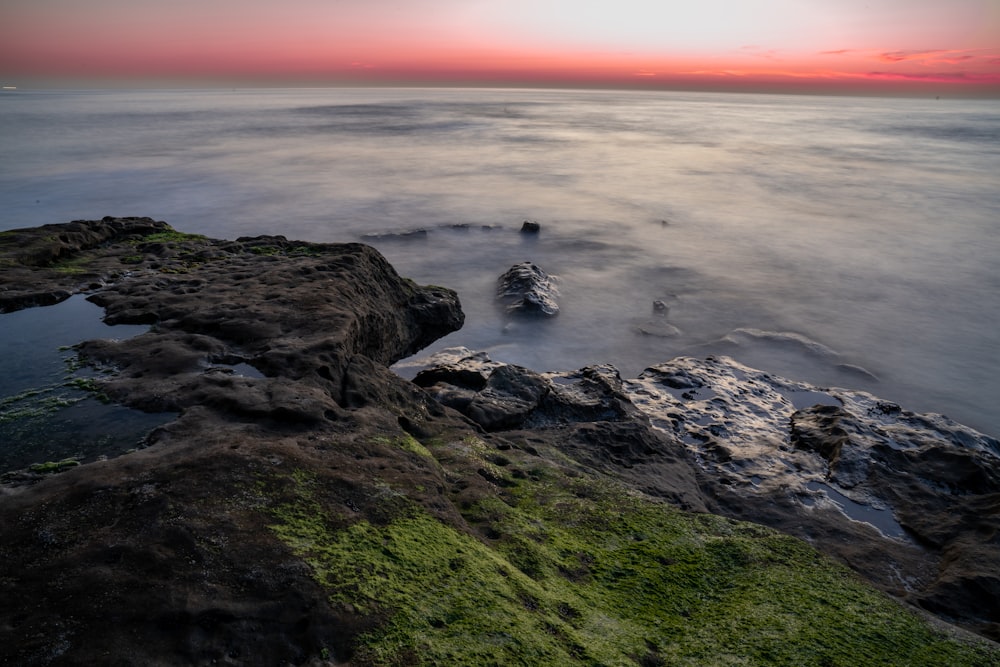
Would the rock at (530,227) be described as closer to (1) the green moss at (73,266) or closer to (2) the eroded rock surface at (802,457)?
(2) the eroded rock surface at (802,457)

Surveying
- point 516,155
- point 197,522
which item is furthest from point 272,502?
point 516,155

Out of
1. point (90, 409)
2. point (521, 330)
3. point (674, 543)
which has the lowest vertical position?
point (521, 330)

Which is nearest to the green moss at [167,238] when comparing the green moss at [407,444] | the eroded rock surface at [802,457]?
the eroded rock surface at [802,457]

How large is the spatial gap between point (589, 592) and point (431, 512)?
3.59 ft

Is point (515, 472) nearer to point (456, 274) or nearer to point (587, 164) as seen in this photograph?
point (456, 274)

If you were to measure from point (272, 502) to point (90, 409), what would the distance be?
216 cm

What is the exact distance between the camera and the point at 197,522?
3.11m

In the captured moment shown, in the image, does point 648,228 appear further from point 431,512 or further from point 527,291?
point 431,512

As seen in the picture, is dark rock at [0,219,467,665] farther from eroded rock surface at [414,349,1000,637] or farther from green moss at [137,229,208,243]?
eroded rock surface at [414,349,1000,637]

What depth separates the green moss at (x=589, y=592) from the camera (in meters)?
2.98

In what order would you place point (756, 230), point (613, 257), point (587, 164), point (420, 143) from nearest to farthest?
point (613, 257), point (756, 230), point (587, 164), point (420, 143)

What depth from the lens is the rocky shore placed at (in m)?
2.79

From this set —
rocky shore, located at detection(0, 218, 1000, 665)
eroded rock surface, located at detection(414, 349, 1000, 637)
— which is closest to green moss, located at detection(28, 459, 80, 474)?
rocky shore, located at detection(0, 218, 1000, 665)

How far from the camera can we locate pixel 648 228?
20.2 metres
